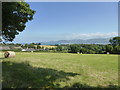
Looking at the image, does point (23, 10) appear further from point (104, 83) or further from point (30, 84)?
point (104, 83)

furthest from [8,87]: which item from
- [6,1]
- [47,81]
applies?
[6,1]

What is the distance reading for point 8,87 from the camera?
427 centimetres

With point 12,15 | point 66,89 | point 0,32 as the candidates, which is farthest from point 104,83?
point 0,32

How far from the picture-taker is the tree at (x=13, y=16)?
6.77 metres

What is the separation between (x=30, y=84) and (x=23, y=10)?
5278 millimetres

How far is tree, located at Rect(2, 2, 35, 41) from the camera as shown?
22.2ft

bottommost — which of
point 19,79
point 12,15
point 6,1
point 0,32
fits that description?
point 19,79

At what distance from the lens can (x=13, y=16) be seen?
740 cm

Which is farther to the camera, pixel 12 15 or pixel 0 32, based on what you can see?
pixel 0 32

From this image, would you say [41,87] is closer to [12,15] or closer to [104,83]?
[104,83]

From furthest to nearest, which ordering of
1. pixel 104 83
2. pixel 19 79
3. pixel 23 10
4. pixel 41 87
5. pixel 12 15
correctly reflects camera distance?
pixel 23 10, pixel 12 15, pixel 104 83, pixel 19 79, pixel 41 87

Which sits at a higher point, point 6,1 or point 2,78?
point 6,1

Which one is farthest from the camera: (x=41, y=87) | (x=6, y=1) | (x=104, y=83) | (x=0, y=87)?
(x=6, y=1)

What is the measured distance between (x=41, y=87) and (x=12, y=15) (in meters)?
4.85
